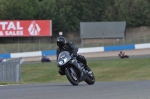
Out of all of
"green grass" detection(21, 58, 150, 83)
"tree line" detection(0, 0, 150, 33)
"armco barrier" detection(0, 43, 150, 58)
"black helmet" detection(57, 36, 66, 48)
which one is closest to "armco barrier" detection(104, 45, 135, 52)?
"armco barrier" detection(0, 43, 150, 58)

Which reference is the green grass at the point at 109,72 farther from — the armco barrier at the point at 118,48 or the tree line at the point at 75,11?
the tree line at the point at 75,11

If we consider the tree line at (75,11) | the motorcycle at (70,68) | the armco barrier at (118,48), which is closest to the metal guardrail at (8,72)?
the motorcycle at (70,68)

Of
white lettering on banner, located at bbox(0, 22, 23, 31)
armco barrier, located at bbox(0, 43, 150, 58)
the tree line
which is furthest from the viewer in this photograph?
the tree line

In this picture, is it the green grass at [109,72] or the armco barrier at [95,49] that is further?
the armco barrier at [95,49]

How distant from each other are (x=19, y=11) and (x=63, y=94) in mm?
66168

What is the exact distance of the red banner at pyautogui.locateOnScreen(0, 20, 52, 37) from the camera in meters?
68.4

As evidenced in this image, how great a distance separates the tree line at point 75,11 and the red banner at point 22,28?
770cm

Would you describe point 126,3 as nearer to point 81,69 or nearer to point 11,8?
point 11,8

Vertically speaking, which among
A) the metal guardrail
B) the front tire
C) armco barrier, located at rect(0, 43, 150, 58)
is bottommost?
armco barrier, located at rect(0, 43, 150, 58)

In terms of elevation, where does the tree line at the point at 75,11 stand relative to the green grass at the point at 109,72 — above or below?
above

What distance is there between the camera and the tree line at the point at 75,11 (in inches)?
3034

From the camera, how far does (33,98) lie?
1061 cm

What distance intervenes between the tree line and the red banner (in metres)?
Answer: 7.70

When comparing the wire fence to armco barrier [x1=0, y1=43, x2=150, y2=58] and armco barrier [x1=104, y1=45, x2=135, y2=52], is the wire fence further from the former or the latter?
armco barrier [x1=104, y1=45, x2=135, y2=52]
